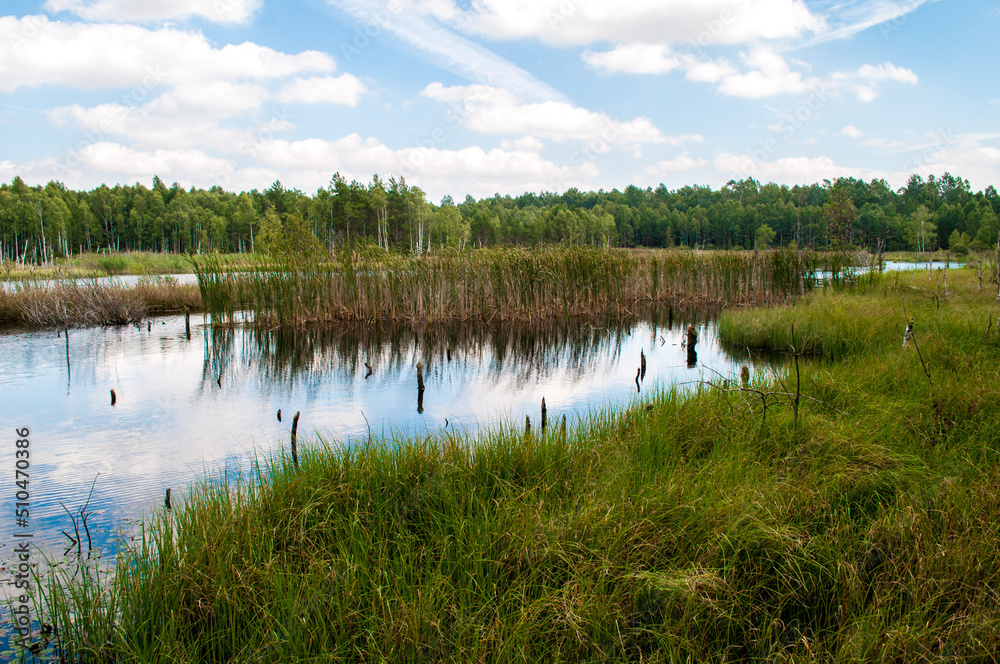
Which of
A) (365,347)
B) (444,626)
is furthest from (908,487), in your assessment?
(365,347)

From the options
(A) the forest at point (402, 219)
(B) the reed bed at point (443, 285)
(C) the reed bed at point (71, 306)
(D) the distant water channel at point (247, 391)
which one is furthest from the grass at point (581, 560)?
(A) the forest at point (402, 219)

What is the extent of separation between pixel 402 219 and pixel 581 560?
67.4m

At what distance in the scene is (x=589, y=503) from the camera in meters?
3.19

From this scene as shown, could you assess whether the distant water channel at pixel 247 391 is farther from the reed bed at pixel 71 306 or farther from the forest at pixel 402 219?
the forest at pixel 402 219

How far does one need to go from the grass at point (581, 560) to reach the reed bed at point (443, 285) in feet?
35.6

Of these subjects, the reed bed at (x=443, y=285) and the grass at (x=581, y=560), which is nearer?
the grass at (x=581, y=560)

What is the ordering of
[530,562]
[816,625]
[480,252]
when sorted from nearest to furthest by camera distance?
[816,625] < [530,562] < [480,252]

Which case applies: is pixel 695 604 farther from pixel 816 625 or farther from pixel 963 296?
pixel 963 296

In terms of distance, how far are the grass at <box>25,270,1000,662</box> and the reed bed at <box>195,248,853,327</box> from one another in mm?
10844

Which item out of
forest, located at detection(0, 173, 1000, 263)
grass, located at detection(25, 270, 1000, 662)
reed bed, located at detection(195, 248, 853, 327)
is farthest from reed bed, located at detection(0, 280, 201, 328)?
forest, located at detection(0, 173, 1000, 263)

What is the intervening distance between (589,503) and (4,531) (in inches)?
167

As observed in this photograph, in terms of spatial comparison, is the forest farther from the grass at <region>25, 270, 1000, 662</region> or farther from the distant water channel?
the grass at <region>25, 270, 1000, 662</region>

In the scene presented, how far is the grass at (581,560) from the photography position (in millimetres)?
2439

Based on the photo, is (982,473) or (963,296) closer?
(982,473)
